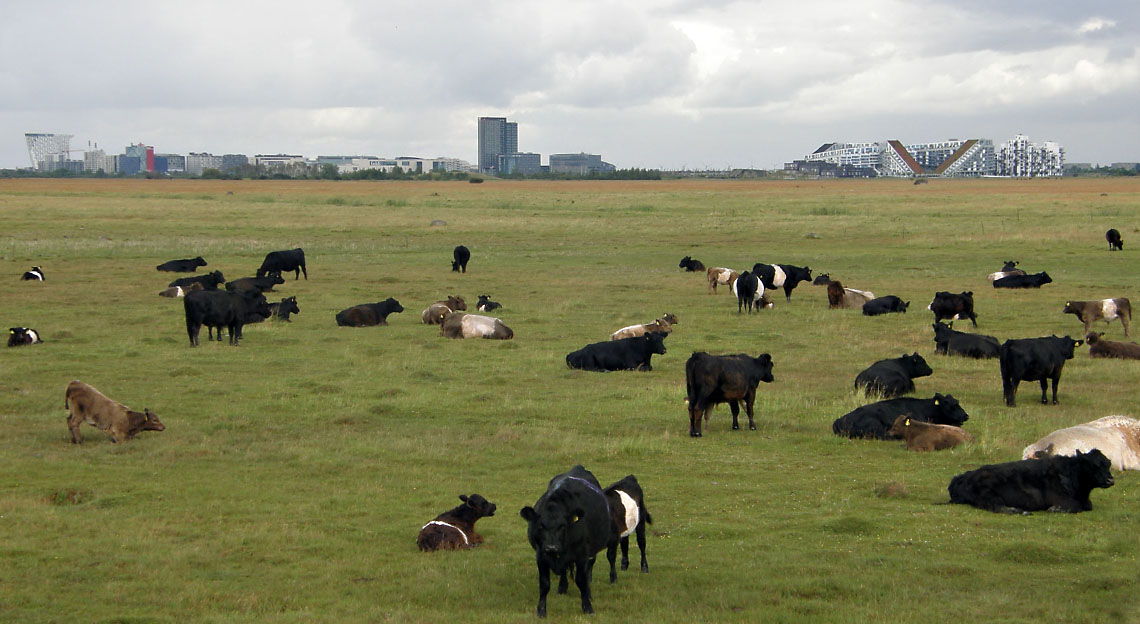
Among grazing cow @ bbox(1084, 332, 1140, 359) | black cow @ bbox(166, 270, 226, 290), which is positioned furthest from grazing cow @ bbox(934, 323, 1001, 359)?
black cow @ bbox(166, 270, 226, 290)

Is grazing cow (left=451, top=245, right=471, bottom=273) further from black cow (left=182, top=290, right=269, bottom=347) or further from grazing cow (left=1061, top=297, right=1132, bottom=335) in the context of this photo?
grazing cow (left=1061, top=297, right=1132, bottom=335)

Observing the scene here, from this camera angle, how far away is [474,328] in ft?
75.2

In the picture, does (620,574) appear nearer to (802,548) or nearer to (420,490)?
(802,548)

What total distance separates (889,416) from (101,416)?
10005 mm

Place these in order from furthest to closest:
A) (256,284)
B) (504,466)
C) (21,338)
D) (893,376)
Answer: (256,284)
(21,338)
(893,376)
(504,466)

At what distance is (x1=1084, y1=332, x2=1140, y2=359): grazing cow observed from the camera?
19625 millimetres

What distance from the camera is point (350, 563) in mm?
9062

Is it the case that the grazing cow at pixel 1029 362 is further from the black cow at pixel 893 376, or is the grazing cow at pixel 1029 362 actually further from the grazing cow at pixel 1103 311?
the grazing cow at pixel 1103 311

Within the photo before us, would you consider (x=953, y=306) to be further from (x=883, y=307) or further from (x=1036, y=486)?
(x=1036, y=486)

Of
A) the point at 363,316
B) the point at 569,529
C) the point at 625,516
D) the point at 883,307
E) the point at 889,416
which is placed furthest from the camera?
the point at 883,307

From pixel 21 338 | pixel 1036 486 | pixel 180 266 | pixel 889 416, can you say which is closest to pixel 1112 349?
pixel 889 416

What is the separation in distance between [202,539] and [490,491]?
2978mm

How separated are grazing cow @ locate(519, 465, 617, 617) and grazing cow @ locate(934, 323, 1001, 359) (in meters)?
13.9

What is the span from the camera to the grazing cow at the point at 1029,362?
15.5 m
